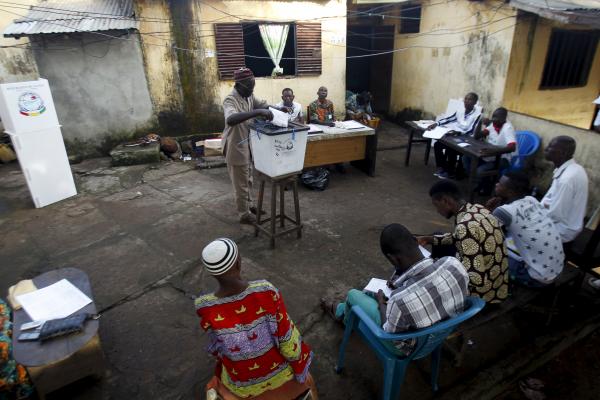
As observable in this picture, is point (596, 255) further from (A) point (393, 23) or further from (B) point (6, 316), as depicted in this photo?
(A) point (393, 23)

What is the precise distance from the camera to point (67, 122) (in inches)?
300

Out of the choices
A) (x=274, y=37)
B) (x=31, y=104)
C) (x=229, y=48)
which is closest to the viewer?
(x=31, y=104)

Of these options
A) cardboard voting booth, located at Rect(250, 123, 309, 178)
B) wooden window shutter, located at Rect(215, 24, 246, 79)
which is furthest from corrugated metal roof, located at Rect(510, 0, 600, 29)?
wooden window shutter, located at Rect(215, 24, 246, 79)

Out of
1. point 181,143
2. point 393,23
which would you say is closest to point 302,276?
point 181,143

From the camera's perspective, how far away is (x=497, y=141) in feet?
19.0

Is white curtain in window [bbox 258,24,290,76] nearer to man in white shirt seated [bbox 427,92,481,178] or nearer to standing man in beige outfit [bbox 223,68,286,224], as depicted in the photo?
man in white shirt seated [bbox 427,92,481,178]

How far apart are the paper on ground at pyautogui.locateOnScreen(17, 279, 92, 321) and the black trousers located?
596cm

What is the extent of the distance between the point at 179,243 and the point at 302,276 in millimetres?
1698

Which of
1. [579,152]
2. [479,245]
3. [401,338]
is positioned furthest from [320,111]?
[401,338]

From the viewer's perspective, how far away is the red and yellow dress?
179 cm

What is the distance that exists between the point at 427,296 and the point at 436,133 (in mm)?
4906

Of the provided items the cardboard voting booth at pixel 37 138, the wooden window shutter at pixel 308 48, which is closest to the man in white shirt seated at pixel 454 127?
the wooden window shutter at pixel 308 48

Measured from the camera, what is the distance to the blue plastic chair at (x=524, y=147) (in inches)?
233

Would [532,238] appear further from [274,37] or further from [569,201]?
[274,37]
